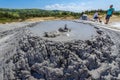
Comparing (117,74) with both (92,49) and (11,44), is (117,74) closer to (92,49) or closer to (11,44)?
(92,49)

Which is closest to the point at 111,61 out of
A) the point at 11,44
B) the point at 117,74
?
the point at 117,74

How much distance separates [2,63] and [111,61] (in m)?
2.71

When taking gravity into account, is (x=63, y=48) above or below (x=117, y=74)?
above

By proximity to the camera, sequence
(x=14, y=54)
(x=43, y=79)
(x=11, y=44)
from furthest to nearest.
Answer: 1. (x=11, y=44)
2. (x=14, y=54)
3. (x=43, y=79)

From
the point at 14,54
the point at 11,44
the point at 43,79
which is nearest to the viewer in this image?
the point at 43,79

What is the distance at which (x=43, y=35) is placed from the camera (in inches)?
281

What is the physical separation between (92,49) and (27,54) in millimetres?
1600

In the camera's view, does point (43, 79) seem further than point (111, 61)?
No

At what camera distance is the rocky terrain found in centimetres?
590

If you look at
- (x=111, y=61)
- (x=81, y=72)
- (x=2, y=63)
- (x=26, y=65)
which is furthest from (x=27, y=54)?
(x=111, y=61)

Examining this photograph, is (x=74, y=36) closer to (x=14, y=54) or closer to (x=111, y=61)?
(x=111, y=61)

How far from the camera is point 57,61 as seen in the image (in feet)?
19.8

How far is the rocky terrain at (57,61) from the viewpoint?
590 centimetres

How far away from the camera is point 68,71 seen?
19.3 ft
